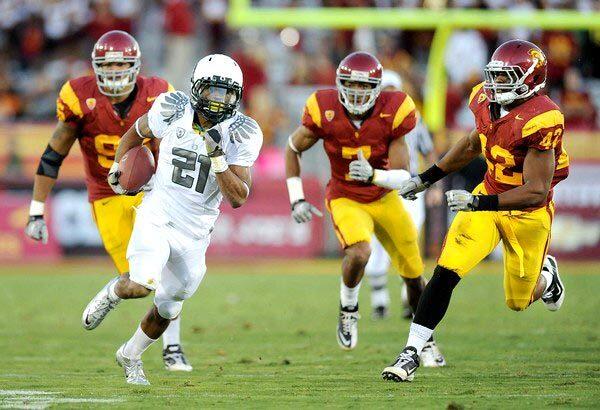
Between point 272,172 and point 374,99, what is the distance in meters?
6.93

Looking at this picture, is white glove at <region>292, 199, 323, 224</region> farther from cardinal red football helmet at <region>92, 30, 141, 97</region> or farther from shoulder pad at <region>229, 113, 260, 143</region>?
cardinal red football helmet at <region>92, 30, 141, 97</region>

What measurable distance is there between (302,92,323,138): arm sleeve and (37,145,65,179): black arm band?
1.63m

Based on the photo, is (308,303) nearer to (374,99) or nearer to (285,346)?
(285,346)

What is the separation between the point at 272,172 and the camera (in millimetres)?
14023

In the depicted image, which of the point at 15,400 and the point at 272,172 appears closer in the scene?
the point at 15,400

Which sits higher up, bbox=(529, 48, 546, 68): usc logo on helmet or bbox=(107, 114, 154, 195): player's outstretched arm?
bbox=(529, 48, 546, 68): usc logo on helmet

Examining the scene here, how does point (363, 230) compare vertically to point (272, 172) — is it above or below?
above

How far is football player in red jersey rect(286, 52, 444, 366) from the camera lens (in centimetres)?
710

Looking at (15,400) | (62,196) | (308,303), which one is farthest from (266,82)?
(15,400)

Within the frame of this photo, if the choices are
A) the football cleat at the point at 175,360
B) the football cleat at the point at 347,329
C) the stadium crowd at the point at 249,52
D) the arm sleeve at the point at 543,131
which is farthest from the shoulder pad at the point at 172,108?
the stadium crowd at the point at 249,52

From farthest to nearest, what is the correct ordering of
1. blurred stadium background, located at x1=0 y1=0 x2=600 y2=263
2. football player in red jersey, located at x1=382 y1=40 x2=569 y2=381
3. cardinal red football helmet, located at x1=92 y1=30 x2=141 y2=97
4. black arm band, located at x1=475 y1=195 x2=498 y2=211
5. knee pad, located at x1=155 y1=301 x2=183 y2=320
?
blurred stadium background, located at x1=0 y1=0 x2=600 y2=263 < cardinal red football helmet, located at x1=92 y1=30 x2=141 y2=97 < knee pad, located at x1=155 y1=301 x2=183 y2=320 < football player in red jersey, located at x1=382 y1=40 x2=569 y2=381 < black arm band, located at x1=475 y1=195 x2=498 y2=211

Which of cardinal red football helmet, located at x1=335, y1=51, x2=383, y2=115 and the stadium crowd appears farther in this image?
the stadium crowd

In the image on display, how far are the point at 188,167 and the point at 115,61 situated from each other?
1.29m

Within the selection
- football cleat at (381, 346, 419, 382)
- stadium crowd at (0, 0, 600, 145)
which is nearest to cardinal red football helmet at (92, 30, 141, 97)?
football cleat at (381, 346, 419, 382)
